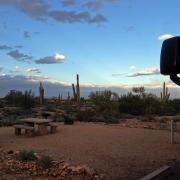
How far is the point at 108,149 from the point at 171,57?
Result: 365 inches

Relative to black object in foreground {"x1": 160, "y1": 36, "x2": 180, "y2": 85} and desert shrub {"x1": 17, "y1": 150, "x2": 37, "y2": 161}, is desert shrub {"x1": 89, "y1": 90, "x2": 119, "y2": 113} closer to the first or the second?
desert shrub {"x1": 17, "y1": 150, "x2": 37, "y2": 161}

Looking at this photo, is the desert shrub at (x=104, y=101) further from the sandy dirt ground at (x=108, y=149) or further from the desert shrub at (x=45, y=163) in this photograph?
the desert shrub at (x=45, y=163)

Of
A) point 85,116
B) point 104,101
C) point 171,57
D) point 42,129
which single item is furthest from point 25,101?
point 171,57

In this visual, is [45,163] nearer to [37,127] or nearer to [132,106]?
[37,127]

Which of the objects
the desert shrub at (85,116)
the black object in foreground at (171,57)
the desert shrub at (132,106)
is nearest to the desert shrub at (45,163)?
the black object in foreground at (171,57)

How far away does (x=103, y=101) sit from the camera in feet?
112

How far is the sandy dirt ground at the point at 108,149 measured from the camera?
31.4 feet

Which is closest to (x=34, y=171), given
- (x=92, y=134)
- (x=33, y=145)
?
(x=33, y=145)

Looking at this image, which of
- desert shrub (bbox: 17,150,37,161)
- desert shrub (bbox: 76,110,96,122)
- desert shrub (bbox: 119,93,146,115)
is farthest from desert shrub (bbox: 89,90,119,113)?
desert shrub (bbox: 17,150,37,161)

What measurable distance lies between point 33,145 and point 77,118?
1354 centimetres

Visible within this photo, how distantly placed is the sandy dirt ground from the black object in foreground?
5.16m

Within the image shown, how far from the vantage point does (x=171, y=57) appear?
145 inches

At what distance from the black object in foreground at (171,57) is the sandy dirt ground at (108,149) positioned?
203 inches

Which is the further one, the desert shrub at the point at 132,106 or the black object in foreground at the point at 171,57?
the desert shrub at the point at 132,106
